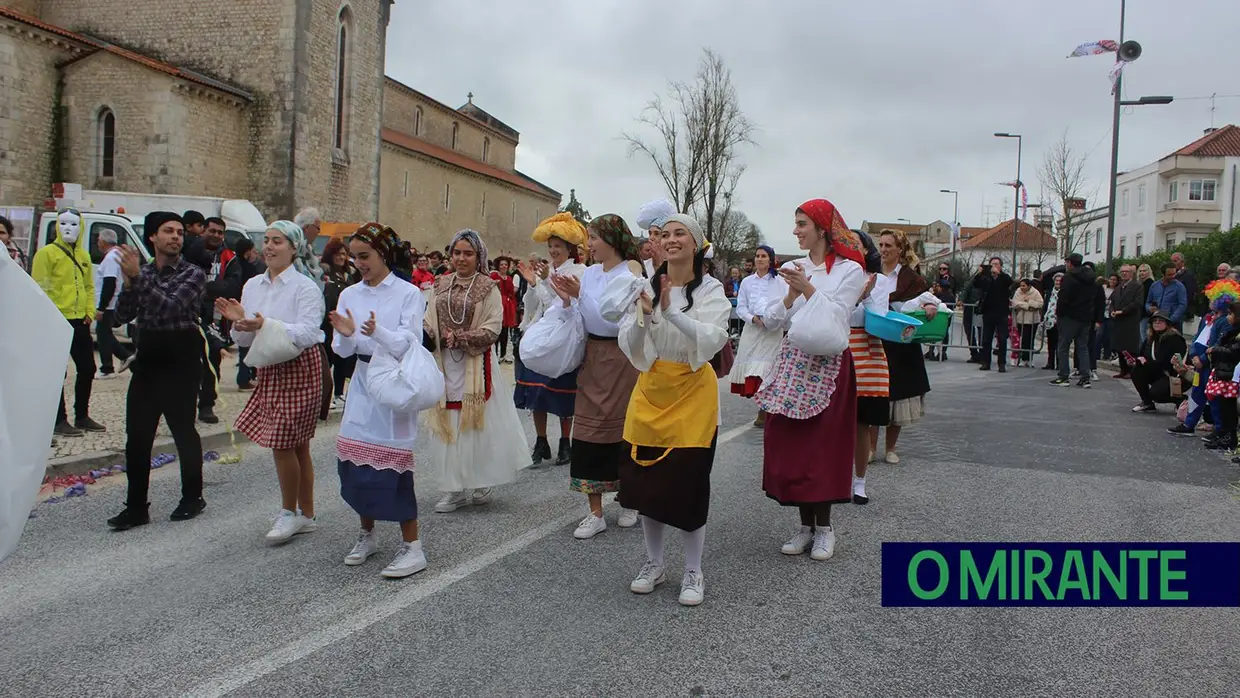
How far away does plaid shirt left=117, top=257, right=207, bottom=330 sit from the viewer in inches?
224

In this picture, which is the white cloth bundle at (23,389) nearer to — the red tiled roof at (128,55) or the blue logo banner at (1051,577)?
the blue logo banner at (1051,577)

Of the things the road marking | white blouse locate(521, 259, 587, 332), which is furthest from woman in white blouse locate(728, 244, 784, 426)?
the road marking

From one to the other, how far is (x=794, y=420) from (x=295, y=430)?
285cm

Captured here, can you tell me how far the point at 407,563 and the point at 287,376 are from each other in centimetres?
140

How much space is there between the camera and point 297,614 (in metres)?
4.18

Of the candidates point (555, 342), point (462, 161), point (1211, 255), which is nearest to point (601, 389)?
point (555, 342)

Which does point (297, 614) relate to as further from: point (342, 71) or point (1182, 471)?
point (342, 71)

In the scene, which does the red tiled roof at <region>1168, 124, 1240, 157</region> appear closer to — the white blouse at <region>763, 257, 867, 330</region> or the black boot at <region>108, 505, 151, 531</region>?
the white blouse at <region>763, 257, 867, 330</region>

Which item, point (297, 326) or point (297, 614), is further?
point (297, 326)

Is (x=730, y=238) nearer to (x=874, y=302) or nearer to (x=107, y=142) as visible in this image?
(x=107, y=142)

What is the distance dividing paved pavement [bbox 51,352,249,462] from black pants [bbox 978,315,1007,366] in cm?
1356

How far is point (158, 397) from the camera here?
5750 millimetres

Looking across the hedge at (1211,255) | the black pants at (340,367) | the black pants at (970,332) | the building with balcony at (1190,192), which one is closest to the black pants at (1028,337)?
the black pants at (970,332)

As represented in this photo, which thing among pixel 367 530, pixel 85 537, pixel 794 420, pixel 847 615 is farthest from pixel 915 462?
pixel 85 537
